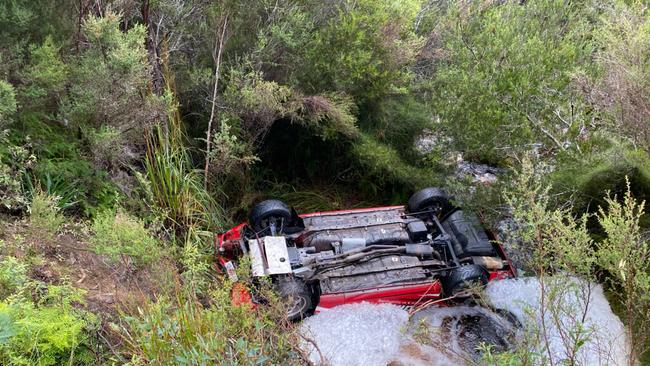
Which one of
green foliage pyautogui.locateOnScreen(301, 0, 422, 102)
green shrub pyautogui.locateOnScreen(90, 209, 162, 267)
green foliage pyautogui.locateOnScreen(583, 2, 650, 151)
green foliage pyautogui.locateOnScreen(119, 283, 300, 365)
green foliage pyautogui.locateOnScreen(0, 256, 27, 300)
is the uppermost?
green foliage pyautogui.locateOnScreen(301, 0, 422, 102)

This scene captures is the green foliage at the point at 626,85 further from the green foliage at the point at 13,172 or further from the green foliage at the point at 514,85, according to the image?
the green foliage at the point at 13,172

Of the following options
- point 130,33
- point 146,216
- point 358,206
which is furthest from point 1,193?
point 358,206

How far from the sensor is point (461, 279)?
5867 mm

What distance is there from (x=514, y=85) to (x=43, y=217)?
19.0 ft

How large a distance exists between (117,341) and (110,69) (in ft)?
10.2

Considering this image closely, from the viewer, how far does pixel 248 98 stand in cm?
689

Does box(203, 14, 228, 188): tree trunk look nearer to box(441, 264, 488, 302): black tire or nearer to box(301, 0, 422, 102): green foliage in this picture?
box(301, 0, 422, 102): green foliage

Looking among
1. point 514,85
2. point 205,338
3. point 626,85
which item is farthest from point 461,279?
point 205,338

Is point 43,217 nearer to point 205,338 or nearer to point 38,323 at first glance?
point 38,323

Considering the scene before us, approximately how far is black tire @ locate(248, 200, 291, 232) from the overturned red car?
0.01m

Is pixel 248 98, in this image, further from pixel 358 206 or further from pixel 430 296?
pixel 430 296

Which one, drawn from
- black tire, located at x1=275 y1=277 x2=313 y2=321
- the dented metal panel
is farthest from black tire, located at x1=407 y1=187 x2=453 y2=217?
black tire, located at x1=275 y1=277 x2=313 y2=321

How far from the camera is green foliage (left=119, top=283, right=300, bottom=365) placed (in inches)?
124

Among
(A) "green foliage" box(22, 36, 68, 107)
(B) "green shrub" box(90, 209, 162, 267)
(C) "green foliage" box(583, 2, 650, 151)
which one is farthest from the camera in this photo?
(C) "green foliage" box(583, 2, 650, 151)
